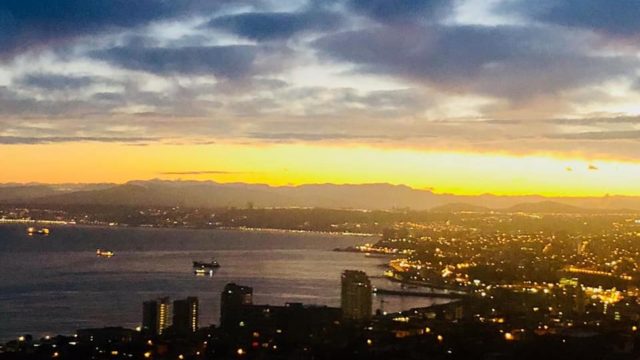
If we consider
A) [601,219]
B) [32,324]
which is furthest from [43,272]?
[601,219]

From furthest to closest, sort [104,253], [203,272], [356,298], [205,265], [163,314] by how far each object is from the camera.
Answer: [104,253]
[205,265]
[203,272]
[356,298]
[163,314]

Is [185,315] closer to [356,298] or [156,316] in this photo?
[156,316]

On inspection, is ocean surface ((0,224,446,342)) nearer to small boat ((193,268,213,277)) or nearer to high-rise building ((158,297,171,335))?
small boat ((193,268,213,277))

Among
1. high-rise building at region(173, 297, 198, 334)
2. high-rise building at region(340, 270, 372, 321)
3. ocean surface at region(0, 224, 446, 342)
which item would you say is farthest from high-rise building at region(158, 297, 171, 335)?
high-rise building at region(340, 270, 372, 321)

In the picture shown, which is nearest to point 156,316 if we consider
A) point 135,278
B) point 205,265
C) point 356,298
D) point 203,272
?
point 356,298

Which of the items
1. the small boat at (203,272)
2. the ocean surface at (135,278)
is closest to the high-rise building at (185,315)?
the ocean surface at (135,278)

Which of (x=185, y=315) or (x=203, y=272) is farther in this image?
(x=203, y=272)

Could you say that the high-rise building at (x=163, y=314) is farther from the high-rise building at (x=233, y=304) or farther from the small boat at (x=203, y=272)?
the small boat at (x=203, y=272)

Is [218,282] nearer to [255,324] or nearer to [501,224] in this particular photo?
[255,324]
